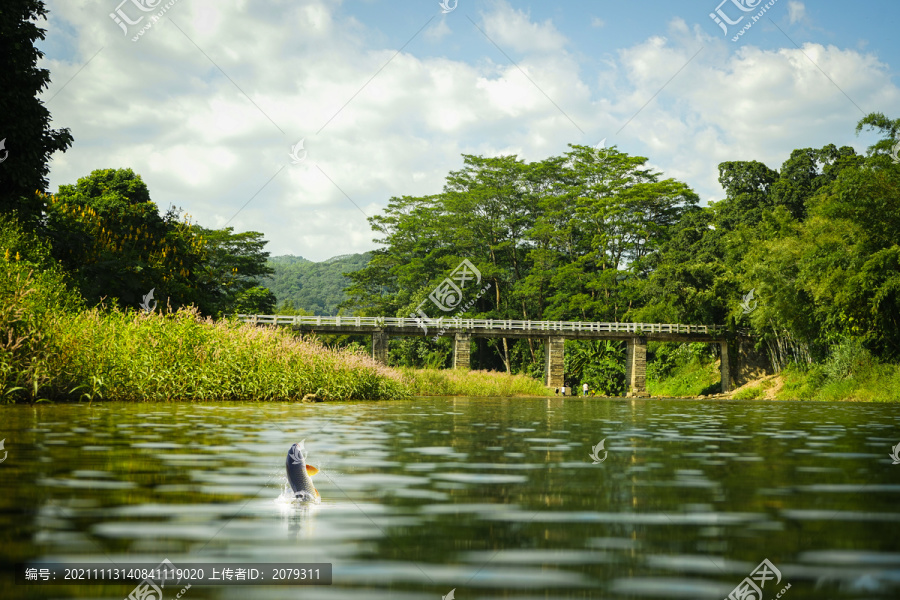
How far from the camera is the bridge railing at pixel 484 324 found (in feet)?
160

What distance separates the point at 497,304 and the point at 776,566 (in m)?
61.3

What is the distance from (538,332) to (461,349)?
549 cm

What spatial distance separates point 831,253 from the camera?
3269 cm

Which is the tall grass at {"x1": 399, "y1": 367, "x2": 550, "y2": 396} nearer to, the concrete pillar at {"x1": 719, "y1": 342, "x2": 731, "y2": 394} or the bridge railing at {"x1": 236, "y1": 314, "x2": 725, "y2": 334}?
the bridge railing at {"x1": 236, "y1": 314, "x2": 725, "y2": 334}

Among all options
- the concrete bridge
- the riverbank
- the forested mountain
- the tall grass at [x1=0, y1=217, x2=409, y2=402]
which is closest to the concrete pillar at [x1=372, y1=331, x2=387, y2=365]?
the concrete bridge

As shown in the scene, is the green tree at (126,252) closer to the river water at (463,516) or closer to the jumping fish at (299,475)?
the river water at (463,516)

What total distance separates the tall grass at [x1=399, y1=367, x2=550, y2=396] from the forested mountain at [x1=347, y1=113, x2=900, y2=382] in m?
15.5

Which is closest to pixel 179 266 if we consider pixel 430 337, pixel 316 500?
pixel 316 500

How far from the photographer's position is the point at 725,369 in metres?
53.3

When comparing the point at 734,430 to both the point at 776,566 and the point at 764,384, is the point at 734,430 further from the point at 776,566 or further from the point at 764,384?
the point at 764,384

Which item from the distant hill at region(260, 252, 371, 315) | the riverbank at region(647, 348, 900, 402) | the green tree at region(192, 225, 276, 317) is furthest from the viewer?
the distant hill at region(260, 252, 371, 315)

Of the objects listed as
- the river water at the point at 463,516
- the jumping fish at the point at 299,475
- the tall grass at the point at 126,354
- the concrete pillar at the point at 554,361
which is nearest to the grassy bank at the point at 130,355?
the tall grass at the point at 126,354

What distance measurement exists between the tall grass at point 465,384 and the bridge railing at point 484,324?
11.7m

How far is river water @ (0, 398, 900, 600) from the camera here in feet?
8.73
